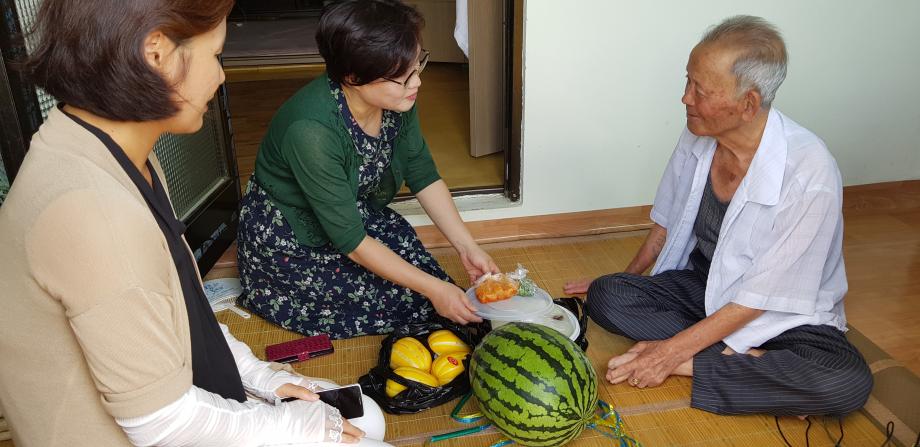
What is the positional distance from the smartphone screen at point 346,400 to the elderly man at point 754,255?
0.86 meters

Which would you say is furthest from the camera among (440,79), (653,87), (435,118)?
(440,79)

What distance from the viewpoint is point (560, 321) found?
2219 mm

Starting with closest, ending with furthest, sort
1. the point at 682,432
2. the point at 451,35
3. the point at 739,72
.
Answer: the point at 739,72 < the point at 682,432 < the point at 451,35

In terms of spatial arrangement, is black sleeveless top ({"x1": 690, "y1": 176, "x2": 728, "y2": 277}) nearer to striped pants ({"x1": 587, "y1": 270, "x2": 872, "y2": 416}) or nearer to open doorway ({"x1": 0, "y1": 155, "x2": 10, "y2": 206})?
striped pants ({"x1": 587, "y1": 270, "x2": 872, "y2": 416})

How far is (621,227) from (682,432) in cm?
141

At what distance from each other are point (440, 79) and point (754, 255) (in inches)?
147

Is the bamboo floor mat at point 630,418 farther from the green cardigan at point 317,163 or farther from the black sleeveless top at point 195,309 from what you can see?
the black sleeveless top at point 195,309

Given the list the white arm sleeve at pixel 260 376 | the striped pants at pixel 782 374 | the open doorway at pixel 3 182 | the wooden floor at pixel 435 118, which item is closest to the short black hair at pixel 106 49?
the white arm sleeve at pixel 260 376

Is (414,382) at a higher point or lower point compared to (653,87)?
lower

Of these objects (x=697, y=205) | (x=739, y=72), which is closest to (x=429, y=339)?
(x=697, y=205)

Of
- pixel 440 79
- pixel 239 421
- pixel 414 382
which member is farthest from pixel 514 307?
pixel 440 79

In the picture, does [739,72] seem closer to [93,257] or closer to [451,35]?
[93,257]

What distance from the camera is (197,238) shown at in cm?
268

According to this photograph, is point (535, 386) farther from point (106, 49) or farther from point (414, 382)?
point (106, 49)
